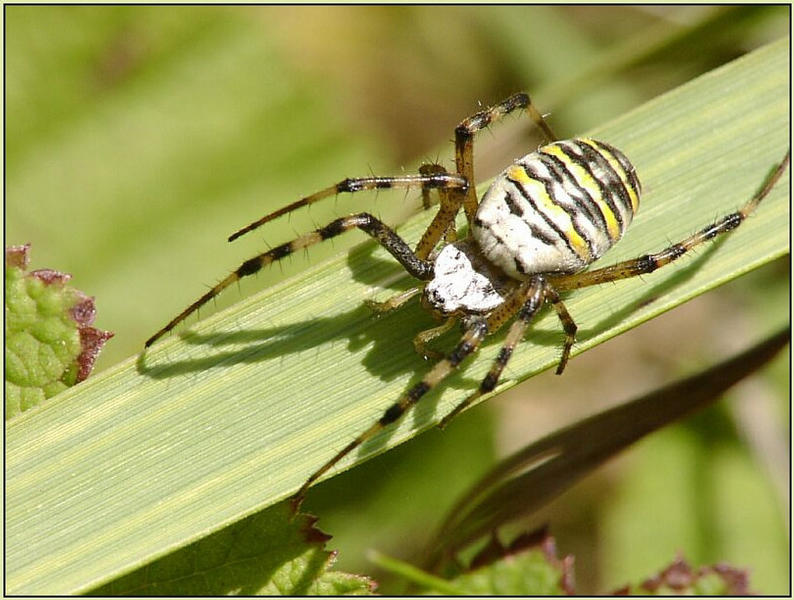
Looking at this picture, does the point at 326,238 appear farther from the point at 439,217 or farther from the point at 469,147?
the point at 469,147

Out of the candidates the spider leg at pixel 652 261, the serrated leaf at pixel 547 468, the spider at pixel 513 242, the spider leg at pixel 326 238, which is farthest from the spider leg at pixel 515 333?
the serrated leaf at pixel 547 468

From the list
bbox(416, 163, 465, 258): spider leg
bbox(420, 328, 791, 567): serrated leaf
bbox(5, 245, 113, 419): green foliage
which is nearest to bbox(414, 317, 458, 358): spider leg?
bbox(416, 163, 465, 258): spider leg

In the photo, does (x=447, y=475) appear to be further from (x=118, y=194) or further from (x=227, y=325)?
(x=118, y=194)

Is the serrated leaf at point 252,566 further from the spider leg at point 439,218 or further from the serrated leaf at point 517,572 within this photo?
the spider leg at point 439,218

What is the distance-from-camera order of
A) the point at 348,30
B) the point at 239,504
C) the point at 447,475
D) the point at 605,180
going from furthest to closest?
the point at 348,30, the point at 447,475, the point at 605,180, the point at 239,504

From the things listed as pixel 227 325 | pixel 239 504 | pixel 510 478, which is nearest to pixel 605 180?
pixel 510 478

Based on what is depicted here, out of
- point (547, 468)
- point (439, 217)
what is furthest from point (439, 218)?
point (547, 468)
